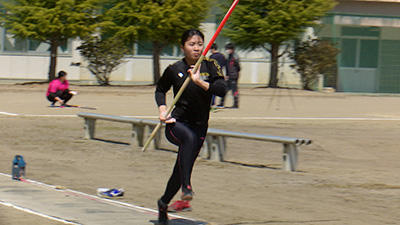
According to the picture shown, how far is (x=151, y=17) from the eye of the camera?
1045 inches

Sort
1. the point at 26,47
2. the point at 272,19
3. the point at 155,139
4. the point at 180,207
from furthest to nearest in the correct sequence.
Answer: the point at 26,47 < the point at 272,19 < the point at 155,139 < the point at 180,207

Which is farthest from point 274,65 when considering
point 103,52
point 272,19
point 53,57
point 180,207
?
point 180,207

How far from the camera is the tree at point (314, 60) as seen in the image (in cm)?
2827

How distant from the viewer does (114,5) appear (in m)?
27.6

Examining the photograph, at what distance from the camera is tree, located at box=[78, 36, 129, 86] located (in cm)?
2759

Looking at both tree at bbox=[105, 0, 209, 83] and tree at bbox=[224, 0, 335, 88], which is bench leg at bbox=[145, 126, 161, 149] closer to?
tree at bbox=[105, 0, 209, 83]

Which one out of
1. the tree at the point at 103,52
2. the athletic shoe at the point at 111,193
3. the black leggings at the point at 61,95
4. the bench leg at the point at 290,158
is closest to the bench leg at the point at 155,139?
the bench leg at the point at 290,158

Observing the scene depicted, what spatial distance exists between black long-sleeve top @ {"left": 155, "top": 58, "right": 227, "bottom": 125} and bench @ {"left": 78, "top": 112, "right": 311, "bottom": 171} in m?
4.33

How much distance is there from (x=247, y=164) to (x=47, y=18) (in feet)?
56.2

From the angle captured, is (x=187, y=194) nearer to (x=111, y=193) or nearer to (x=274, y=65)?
(x=111, y=193)

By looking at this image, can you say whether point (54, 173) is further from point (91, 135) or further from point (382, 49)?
point (382, 49)

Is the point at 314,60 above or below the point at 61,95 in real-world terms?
above

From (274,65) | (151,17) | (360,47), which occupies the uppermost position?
(151,17)

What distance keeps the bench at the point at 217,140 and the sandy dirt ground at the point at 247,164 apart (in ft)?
0.62
